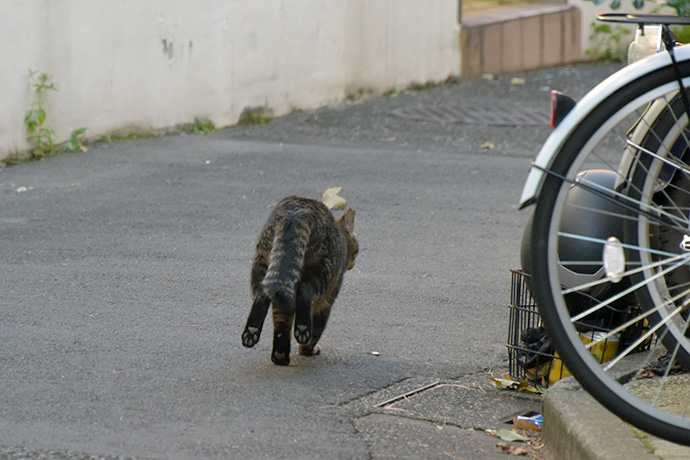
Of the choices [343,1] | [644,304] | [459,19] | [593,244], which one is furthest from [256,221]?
[459,19]

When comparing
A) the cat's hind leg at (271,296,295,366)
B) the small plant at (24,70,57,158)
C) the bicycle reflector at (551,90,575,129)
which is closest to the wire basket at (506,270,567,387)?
the cat's hind leg at (271,296,295,366)

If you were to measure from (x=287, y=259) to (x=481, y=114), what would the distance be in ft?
23.4

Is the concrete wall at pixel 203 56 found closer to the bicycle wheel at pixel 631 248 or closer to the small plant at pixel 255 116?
the small plant at pixel 255 116

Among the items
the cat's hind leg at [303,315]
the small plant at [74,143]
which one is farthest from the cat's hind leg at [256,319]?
the small plant at [74,143]

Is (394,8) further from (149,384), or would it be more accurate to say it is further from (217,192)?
(149,384)

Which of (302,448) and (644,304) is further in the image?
(302,448)

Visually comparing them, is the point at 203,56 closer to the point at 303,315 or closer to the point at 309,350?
the point at 309,350

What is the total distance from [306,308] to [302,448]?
0.84 metres

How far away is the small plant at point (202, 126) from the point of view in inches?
379

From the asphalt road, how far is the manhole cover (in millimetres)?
655

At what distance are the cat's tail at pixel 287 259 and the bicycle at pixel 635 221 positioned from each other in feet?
3.47

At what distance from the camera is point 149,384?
12.4 feet

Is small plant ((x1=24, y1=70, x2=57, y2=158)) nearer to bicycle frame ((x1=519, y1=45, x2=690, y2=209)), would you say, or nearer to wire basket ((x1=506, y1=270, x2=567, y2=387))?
wire basket ((x1=506, y1=270, x2=567, y2=387))

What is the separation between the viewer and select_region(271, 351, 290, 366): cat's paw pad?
410cm
